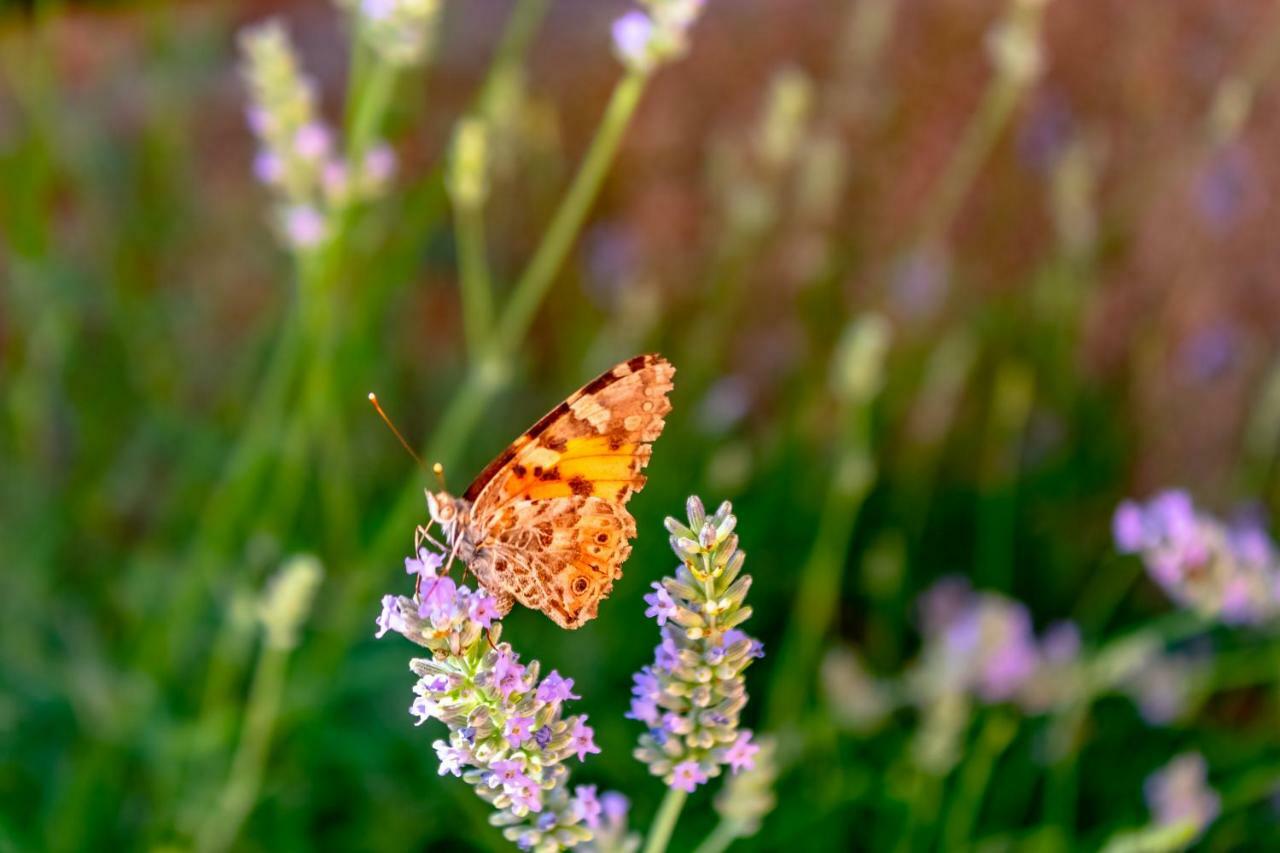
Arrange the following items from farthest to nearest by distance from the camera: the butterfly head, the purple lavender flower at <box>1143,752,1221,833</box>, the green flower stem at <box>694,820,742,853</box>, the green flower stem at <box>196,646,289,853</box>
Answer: the purple lavender flower at <box>1143,752,1221,833</box> < the green flower stem at <box>196,646,289,853</box> < the green flower stem at <box>694,820,742,853</box> < the butterfly head

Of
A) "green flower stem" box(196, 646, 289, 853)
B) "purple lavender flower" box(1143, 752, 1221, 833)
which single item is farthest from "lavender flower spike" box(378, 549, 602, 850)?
"purple lavender flower" box(1143, 752, 1221, 833)

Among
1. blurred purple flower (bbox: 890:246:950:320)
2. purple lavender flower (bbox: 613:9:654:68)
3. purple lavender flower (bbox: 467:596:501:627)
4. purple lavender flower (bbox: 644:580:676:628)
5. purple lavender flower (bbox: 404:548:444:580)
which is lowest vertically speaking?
purple lavender flower (bbox: 644:580:676:628)

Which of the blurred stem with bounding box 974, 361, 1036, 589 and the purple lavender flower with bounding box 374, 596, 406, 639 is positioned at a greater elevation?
the blurred stem with bounding box 974, 361, 1036, 589

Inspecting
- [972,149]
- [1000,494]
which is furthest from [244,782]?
[972,149]

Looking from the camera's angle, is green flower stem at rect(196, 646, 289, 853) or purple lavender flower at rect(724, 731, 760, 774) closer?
purple lavender flower at rect(724, 731, 760, 774)

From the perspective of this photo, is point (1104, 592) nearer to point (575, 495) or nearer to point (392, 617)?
point (575, 495)

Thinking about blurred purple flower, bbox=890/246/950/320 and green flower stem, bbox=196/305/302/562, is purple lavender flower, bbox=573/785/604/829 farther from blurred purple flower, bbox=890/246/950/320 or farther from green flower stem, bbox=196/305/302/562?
blurred purple flower, bbox=890/246/950/320
